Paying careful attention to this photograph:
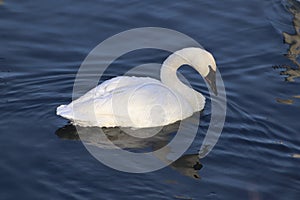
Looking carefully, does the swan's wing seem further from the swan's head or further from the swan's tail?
the swan's head

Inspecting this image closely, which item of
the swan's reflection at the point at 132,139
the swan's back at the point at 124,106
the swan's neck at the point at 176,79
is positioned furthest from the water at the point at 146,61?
the swan's back at the point at 124,106

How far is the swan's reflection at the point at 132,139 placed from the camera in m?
9.76

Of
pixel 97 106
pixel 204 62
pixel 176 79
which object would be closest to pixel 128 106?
pixel 97 106

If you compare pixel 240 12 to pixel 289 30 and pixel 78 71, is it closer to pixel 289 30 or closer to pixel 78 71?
pixel 289 30

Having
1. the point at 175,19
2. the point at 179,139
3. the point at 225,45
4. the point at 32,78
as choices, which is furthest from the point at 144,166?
the point at 175,19

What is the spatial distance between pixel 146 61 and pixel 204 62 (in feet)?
6.10

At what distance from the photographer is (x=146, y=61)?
12.6 metres

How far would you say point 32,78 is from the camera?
37.9 ft

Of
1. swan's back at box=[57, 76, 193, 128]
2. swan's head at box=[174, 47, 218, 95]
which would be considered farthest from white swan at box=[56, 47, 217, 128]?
swan's head at box=[174, 47, 218, 95]

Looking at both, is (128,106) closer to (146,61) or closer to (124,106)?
(124,106)

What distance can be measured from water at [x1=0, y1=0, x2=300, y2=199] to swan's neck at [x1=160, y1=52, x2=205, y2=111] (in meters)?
0.30

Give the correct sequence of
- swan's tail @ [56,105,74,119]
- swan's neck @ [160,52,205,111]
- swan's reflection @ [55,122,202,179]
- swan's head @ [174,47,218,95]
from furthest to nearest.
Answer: swan's neck @ [160,52,205,111] < swan's head @ [174,47,218,95] < swan's tail @ [56,105,74,119] < swan's reflection @ [55,122,202,179]

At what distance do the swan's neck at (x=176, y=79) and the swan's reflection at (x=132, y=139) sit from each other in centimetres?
76

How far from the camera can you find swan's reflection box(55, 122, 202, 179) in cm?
976
